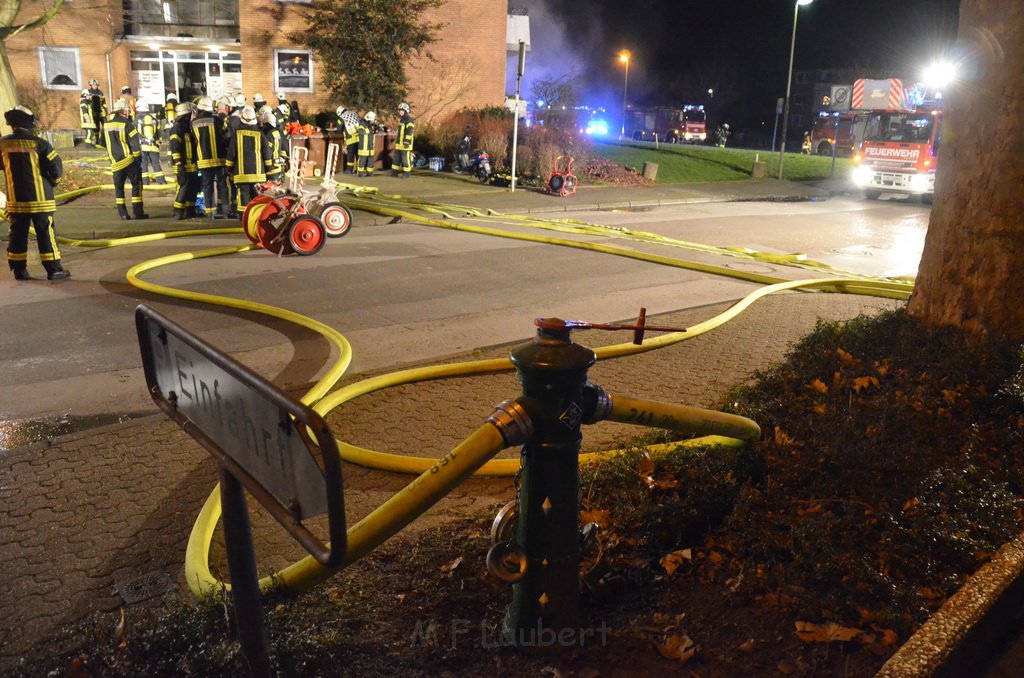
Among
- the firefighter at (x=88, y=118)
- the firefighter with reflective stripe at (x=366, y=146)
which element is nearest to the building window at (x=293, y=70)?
the firefighter at (x=88, y=118)

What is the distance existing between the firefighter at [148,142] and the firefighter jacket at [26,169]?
5320mm

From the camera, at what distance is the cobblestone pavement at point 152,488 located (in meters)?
3.39

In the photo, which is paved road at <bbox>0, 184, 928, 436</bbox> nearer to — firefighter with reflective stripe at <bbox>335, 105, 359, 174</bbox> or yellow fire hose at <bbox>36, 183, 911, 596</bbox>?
yellow fire hose at <bbox>36, 183, 911, 596</bbox>

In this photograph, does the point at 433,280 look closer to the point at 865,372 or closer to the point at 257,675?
the point at 865,372

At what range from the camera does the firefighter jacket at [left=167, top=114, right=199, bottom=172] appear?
43.7 feet

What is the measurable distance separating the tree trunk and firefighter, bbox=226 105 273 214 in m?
10.1

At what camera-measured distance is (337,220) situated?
11.6 metres

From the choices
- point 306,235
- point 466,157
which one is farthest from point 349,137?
point 306,235

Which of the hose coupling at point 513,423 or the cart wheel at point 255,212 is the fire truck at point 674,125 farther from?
the hose coupling at point 513,423

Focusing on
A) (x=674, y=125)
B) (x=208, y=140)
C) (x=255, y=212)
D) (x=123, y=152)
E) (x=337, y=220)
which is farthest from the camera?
(x=674, y=125)

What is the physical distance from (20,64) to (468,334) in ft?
88.5

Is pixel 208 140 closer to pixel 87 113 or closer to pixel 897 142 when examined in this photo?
pixel 87 113

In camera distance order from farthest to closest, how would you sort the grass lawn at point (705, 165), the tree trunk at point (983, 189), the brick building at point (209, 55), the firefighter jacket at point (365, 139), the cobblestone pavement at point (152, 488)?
1. the brick building at point (209, 55)
2. the grass lawn at point (705, 165)
3. the firefighter jacket at point (365, 139)
4. the tree trunk at point (983, 189)
5. the cobblestone pavement at point (152, 488)

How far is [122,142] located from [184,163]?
37.0 inches
